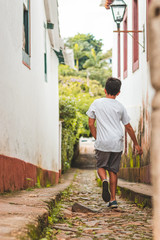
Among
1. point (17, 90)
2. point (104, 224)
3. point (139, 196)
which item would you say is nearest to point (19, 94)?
point (17, 90)

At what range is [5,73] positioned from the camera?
16.3 ft

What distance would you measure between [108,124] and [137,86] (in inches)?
219

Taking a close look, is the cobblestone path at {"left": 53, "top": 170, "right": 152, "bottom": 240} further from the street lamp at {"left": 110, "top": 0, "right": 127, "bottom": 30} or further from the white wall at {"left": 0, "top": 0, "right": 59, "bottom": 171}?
the street lamp at {"left": 110, "top": 0, "right": 127, "bottom": 30}

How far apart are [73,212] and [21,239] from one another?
2.87 metres

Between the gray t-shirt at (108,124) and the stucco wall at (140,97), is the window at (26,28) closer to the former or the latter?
the stucco wall at (140,97)

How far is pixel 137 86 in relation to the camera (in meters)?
10.4

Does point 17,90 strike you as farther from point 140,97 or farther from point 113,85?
point 140,97

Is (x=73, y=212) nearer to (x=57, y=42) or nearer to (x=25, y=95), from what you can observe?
(x=25, y=95)

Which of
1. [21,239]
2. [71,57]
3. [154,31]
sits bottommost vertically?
[21,239]

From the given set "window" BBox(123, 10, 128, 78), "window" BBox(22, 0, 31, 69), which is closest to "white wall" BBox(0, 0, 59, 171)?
"window" BBox(22, 0, 31, 69)

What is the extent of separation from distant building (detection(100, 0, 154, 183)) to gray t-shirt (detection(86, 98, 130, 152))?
7.63 ft

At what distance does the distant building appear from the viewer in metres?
8.69

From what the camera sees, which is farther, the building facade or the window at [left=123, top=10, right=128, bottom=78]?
the window at [left=123, top=10, right=128, bottom=78]

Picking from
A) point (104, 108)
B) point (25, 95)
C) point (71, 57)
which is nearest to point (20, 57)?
point (25, 95)
